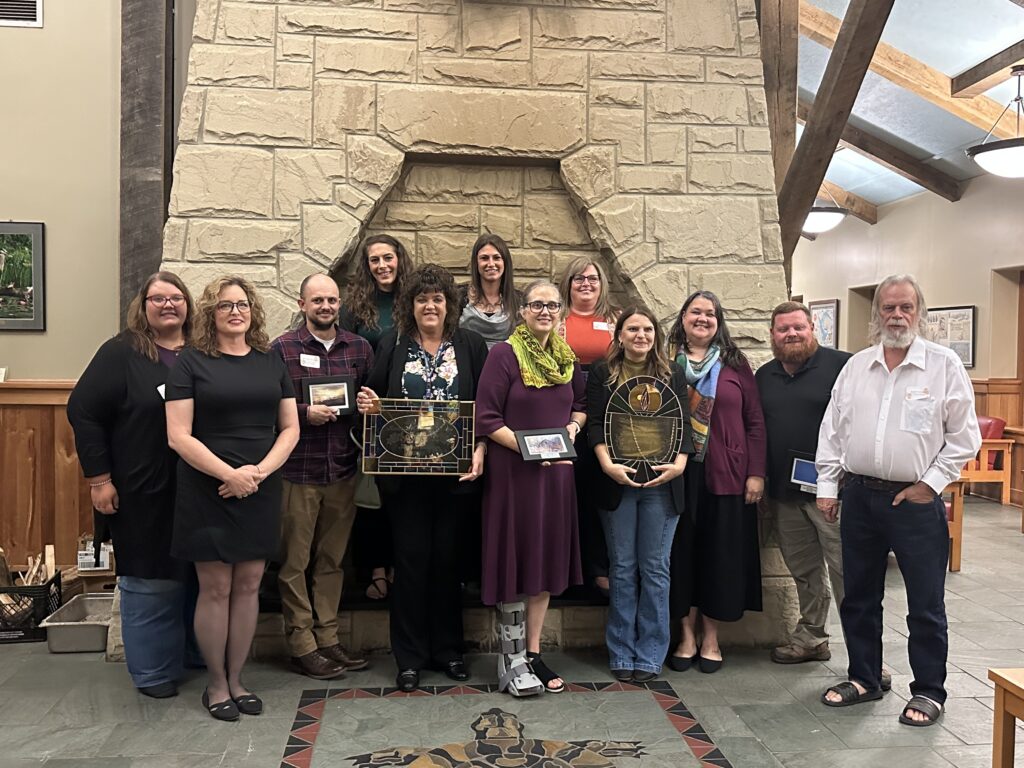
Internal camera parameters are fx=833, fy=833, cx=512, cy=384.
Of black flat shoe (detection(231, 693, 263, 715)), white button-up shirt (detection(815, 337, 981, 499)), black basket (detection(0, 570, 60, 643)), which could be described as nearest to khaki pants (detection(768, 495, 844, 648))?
white button-up shirt (detection(815, 337, 981, 499))

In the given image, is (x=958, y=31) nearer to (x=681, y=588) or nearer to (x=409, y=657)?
(x=681, y=588)

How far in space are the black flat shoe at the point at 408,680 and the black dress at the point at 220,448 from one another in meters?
0.80

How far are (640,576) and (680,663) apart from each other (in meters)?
0.45

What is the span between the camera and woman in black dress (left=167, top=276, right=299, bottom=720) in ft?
9.55

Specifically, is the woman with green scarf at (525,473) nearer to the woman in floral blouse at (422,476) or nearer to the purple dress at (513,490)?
the purple dress at (513,490)

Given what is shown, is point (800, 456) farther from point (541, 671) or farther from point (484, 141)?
point (484, 141)

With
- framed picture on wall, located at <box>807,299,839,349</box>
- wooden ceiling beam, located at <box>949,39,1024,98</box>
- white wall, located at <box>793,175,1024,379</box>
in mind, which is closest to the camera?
wooden ceiling beam, located at <box>949,39,1024,98</box>

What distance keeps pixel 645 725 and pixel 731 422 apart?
127 cm

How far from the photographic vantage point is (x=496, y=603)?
3.25 m

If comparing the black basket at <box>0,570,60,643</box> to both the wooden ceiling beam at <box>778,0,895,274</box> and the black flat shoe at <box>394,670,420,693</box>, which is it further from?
the wooden ceiling beam at <box>778,0,895,274</box>

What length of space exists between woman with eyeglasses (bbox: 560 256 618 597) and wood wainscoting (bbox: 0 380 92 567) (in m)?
2.97

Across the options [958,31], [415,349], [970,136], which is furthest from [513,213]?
[970,136]

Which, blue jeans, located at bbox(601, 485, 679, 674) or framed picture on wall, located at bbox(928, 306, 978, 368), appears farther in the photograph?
framed picture on wall, located at bbox(928, 306, 978, 368)

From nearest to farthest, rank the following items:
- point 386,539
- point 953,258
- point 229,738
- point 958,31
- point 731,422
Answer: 1. point 229,738
2. point 731,422
3. point 386,539
4. point 958,31
5. point 953,258
